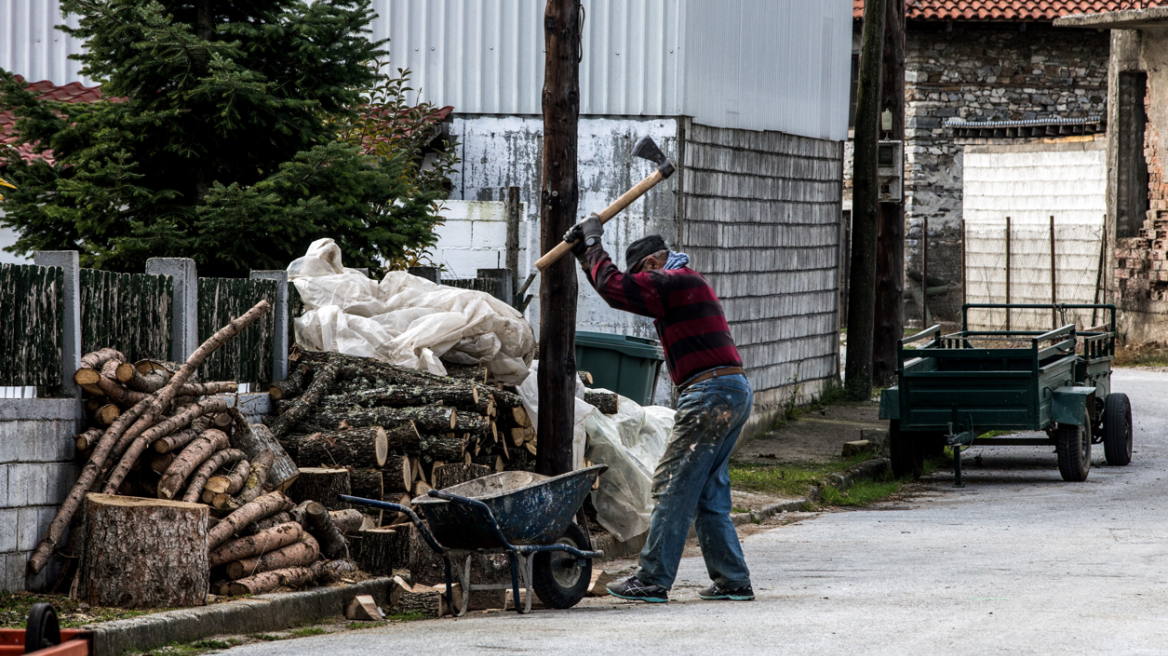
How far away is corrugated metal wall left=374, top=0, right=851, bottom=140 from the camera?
1400 cm

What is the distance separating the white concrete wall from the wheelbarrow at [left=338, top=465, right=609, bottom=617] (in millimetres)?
22802

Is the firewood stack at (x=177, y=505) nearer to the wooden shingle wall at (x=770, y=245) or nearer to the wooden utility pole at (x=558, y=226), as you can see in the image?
the wooden utility pole at (x=558, y=226)

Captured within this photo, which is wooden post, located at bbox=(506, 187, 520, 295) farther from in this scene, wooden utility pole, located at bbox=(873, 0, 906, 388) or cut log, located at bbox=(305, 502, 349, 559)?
wooden utility pole, located at bbox=(873, 0, 906, 388)

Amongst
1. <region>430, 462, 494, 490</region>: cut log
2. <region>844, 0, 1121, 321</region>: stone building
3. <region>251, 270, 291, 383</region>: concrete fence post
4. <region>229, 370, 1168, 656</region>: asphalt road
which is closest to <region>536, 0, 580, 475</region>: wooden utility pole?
<region>430, 462, 494, 490</region>: cut log

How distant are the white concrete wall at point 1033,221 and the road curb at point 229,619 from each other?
23641mm

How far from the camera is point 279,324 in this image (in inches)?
370

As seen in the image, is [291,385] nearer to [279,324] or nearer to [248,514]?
[279,324]

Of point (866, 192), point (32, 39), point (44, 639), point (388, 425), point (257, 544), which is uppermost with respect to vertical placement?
point (32, 39)

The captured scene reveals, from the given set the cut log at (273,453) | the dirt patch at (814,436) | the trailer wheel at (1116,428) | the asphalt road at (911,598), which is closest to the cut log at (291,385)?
the cut log at (273,453)

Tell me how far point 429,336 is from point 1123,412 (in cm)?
792

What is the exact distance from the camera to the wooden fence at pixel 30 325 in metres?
7.21

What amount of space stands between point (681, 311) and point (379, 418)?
7.47 feet

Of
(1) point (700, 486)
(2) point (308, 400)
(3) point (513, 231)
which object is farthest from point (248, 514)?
(3) point (513, 231)

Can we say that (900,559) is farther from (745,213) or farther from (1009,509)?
(745,213)
